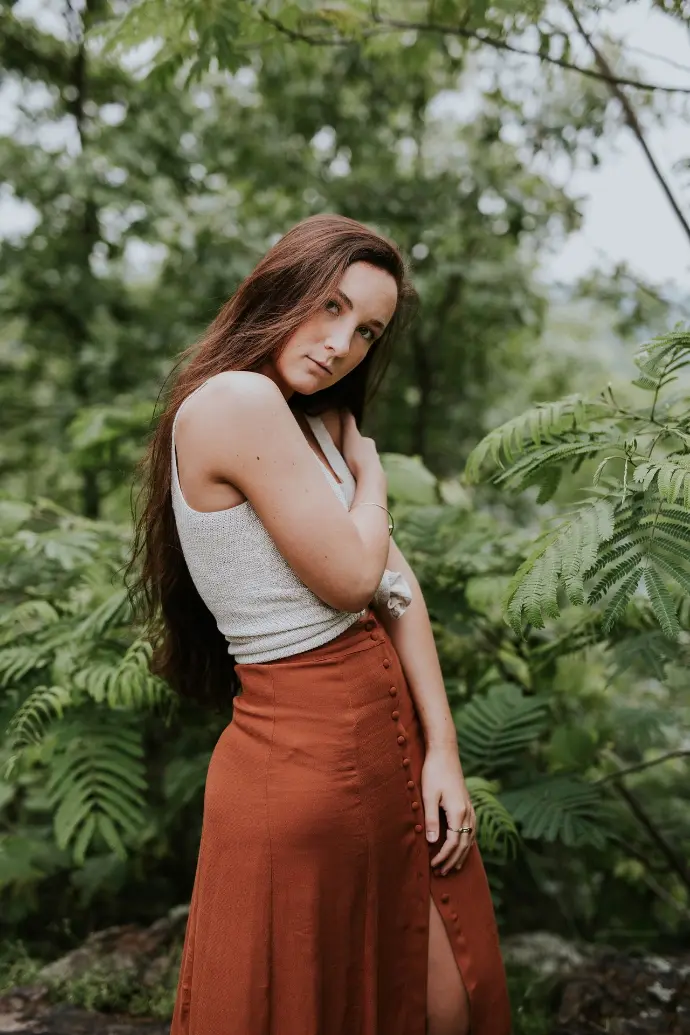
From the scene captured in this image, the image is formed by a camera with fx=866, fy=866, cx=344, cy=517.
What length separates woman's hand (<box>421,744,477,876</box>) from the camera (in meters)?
1.64

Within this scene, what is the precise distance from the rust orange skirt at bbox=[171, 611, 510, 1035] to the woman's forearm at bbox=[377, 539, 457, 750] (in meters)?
0.09

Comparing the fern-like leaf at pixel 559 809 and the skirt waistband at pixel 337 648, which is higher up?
the skirt waistband at pixel 337 648

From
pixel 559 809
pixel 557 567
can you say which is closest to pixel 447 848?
pixel 557 567

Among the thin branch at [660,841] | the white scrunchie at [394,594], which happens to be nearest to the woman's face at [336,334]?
the white scrunchie at [394,594]

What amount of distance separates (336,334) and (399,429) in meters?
5.38

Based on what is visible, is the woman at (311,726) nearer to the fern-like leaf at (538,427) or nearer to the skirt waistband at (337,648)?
the skirt waistband at (337,648)

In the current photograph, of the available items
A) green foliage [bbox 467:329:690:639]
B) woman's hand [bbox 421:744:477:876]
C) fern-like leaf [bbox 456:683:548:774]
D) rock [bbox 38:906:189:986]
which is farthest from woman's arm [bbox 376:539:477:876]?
rock [bbox 38:906:189:986]

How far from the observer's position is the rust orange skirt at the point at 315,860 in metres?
1.47

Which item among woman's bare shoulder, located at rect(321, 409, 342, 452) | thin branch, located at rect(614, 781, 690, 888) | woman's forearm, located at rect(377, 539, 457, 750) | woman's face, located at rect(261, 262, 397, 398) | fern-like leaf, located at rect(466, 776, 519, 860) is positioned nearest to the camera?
woman's face, located at rect(261, 262, 397, 398)

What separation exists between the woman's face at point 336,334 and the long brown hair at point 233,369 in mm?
20

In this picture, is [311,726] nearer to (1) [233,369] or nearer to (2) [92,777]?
(1) [233,369]

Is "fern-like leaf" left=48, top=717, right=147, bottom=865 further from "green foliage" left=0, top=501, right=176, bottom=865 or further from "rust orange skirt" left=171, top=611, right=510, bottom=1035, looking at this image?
"rust orange skirt" left=171, top=611, right=510, bottom=1035

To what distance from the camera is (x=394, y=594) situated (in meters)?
1.72

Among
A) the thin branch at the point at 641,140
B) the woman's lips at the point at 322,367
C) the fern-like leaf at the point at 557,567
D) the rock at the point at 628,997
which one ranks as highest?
the thin branch at the point at 641,140
